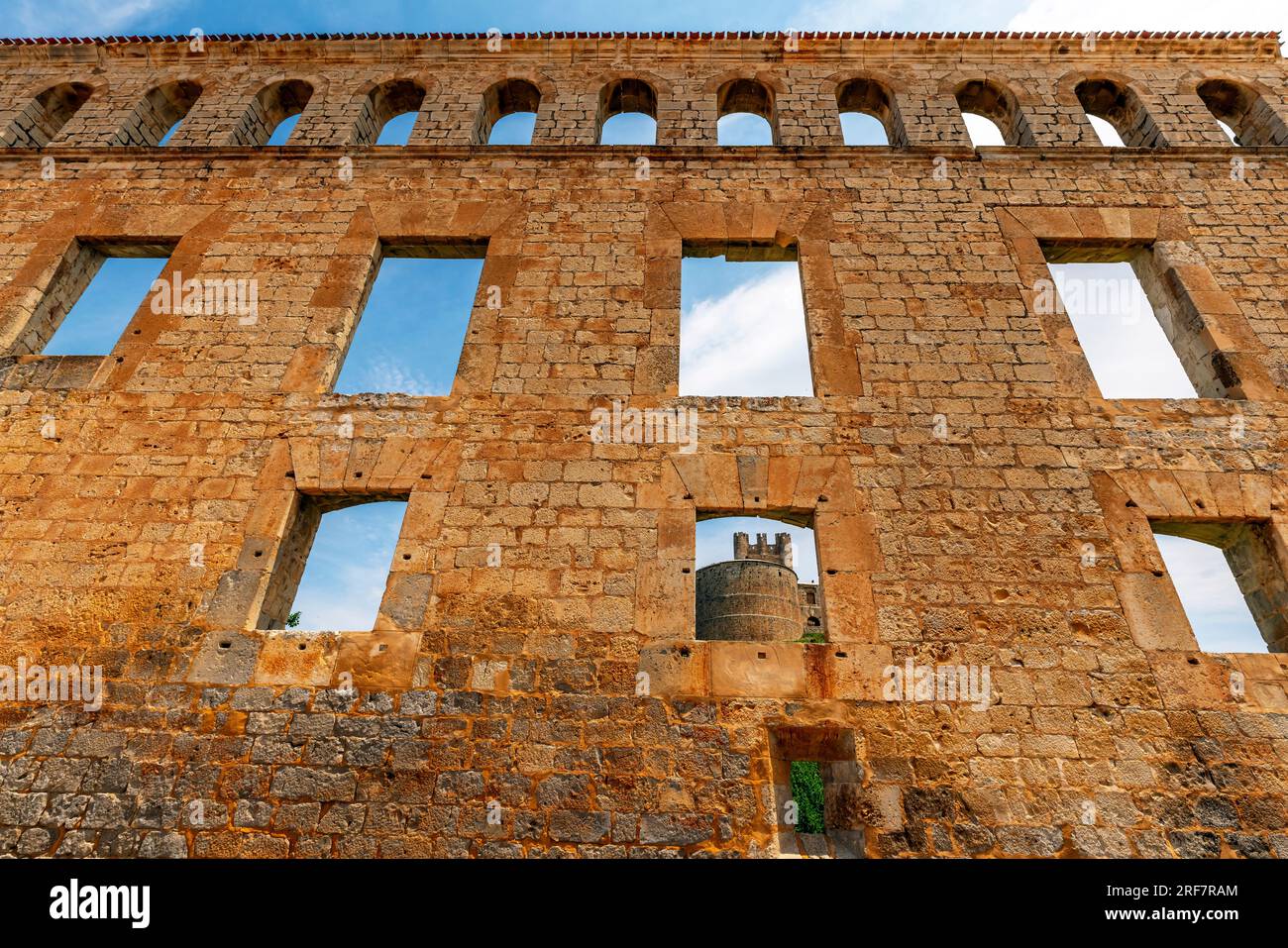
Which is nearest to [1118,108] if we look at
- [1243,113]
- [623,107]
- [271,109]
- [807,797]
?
[1243,113]

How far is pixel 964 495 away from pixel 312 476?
5.40 m

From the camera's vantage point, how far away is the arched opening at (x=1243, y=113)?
7484mm

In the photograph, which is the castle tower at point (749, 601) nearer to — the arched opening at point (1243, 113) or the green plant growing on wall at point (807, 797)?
the green plant growing on wall at point (807, 797)

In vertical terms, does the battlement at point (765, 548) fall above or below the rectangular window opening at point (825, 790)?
above

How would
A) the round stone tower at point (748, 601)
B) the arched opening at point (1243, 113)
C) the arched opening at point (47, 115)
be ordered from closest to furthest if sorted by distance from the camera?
1. the arched opening at point (1243, 113)
2. the arched opening at point (47, 115)
3. the round stone tower at point (748, 601)

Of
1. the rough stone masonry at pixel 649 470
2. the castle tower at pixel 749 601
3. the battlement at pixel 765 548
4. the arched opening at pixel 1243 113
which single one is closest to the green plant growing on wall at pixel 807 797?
the castle tower at pixel 749 601

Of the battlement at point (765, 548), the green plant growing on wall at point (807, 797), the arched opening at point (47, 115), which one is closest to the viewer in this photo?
the arched opening at point (47, 115)

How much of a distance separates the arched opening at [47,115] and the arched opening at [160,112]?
0.98m

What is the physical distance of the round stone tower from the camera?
65.0ft
